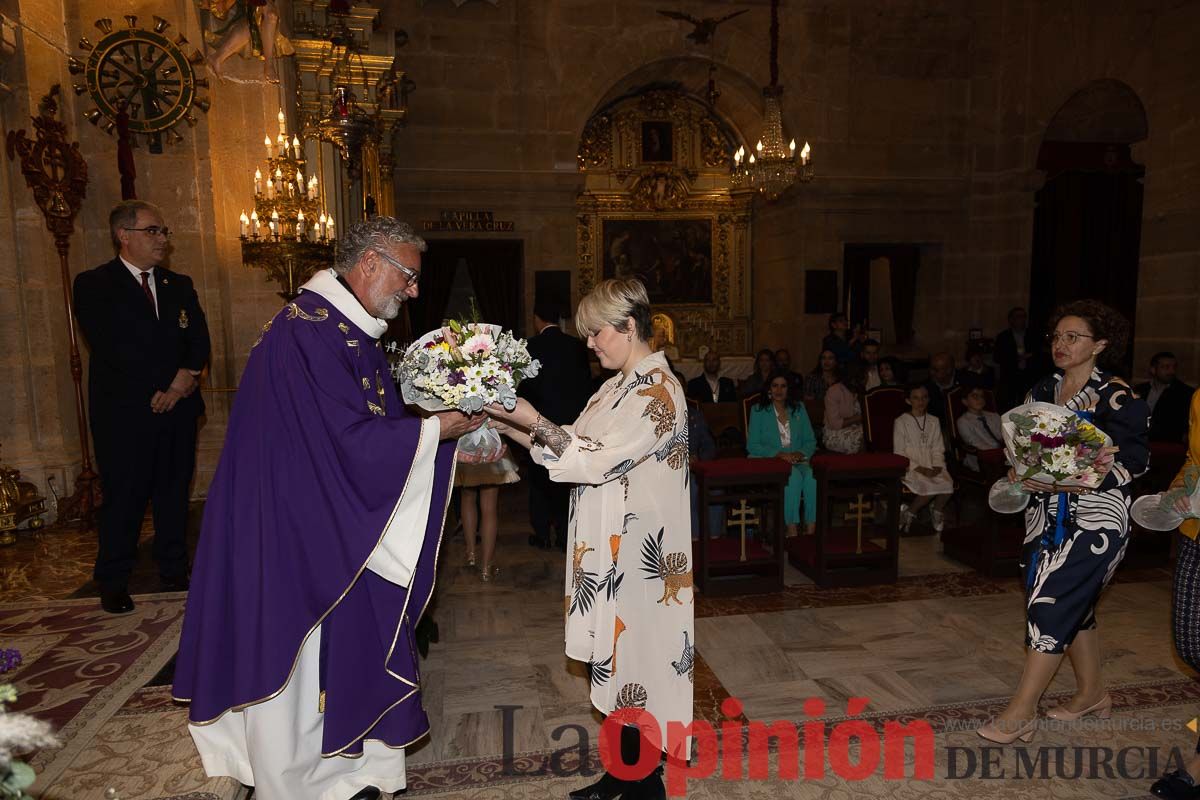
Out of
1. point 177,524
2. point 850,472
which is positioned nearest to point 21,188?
point 177,524

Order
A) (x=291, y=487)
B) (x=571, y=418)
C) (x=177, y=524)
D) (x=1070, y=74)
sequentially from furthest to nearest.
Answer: (x=1070, y=74)
(x=571, y=418)
(x=177, y=524)
(x=291, y=487)

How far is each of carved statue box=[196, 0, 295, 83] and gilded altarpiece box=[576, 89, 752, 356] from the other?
8574 mm

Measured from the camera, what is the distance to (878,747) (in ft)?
10.6

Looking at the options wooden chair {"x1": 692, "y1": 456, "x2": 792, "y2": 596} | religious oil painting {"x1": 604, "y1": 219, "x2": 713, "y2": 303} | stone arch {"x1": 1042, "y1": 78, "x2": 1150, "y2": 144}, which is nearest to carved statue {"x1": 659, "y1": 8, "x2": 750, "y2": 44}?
religious oil painting {"x1": 604, "y1": 219, "x2": 713, "y2": 303}

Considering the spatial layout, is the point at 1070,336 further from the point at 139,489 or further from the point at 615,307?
the point at 139,489

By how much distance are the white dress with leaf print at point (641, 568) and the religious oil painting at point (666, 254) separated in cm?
1245

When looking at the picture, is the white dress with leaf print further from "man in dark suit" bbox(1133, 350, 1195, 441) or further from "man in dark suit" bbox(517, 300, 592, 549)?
"man in dark suit" bbox(1133, 350, 1195, 441)

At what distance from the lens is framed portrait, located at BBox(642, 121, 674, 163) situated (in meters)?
14.8

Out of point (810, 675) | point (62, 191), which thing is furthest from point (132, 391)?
point (810, 675)

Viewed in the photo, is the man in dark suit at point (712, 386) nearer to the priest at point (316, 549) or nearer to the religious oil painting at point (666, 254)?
the religious oil painting at point (666, 254)

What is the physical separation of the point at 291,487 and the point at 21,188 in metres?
5.62

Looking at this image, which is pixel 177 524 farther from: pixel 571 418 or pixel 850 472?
pixel 850 472

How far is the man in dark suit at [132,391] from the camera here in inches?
162

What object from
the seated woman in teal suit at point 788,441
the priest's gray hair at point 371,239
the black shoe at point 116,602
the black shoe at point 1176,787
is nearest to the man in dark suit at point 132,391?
the black shoe at point 116,602
